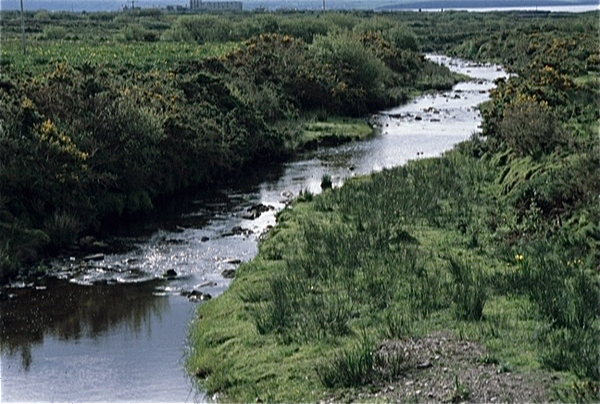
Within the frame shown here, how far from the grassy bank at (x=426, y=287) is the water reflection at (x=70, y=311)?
6.02ft

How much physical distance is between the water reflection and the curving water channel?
0.02 meters

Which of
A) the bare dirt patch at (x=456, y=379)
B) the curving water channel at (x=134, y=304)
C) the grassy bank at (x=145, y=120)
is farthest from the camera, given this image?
the grassy bank at (x=145, y=120)

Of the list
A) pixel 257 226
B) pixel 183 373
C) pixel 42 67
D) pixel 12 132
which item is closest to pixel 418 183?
pixel 257 226

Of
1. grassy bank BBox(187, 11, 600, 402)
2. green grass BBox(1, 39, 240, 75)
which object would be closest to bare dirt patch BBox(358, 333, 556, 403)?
grassy bank BBox(187, 11, 600, 402)

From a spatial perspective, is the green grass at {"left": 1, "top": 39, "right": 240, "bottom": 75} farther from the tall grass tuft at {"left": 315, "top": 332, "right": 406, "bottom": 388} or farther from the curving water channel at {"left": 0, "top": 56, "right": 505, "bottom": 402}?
the tall grass tuft at {"left": 315, "top": 332, "right": 406, "bottom": 388}

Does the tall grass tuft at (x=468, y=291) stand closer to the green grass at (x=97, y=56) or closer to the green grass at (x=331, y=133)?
the green grass at (x=331, y=133)

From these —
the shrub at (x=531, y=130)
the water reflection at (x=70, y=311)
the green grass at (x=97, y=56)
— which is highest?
the green grass at (x=97, y=56)

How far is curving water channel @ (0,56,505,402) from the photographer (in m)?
17.2

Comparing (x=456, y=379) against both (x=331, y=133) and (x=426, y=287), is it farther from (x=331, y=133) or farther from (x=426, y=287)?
(x=331, y=133)

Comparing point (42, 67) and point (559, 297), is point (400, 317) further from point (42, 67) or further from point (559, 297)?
point (42, 67)

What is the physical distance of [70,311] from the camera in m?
21.5

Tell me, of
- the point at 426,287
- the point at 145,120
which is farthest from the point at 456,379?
the point at 145,120

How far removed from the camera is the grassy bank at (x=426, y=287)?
569 inches

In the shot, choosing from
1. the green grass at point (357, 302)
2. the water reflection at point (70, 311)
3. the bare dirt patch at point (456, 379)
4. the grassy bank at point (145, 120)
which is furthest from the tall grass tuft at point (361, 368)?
the grassy bank at point (145, 120)
